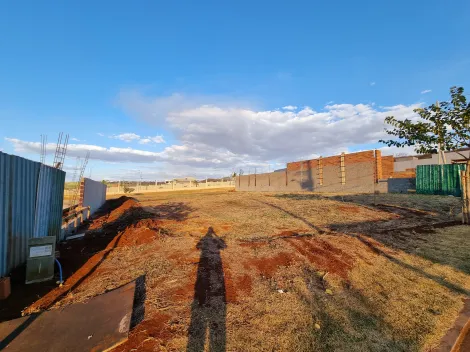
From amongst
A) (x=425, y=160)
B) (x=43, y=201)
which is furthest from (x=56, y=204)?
(x=425, y=160)

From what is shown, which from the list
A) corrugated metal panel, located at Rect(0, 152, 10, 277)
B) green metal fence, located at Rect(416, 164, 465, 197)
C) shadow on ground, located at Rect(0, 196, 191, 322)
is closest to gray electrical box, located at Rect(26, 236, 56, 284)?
shadow on ground, located at Rect(0, 196, 191, 322)

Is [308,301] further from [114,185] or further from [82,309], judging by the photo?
[114,185]

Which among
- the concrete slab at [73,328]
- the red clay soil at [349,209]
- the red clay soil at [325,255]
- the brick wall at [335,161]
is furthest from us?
the brick wall at [335,161]

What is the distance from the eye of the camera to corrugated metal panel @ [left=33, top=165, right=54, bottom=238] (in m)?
5.07

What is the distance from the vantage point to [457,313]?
3133mm

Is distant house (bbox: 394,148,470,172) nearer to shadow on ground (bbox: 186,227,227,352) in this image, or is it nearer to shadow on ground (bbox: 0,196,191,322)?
shadow on ground (bbox: 186,227,227,352)

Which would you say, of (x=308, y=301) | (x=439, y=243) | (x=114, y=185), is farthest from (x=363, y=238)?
(x=114, y=185)

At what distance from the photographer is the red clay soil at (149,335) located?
2.37 metres

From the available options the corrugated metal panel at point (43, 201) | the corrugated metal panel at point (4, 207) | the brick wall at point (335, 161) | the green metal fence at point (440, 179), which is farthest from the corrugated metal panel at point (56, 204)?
the brick wall at point (335, 161)

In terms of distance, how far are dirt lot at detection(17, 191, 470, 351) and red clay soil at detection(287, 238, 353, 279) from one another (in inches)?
0.8

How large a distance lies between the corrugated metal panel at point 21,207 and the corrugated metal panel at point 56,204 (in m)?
1.09

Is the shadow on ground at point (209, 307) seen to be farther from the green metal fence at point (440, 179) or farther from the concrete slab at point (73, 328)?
the green metal fence at point (440, 179)

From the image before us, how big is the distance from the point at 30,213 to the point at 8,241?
886 millimetres

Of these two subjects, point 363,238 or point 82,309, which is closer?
point 82,309
